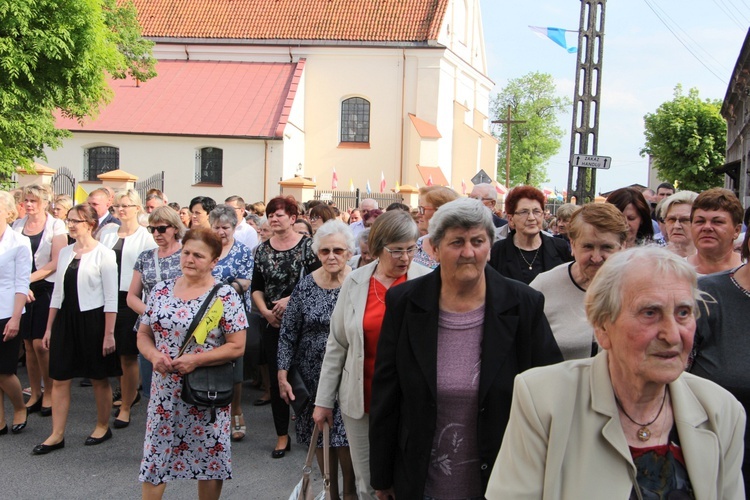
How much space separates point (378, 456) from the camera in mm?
3750

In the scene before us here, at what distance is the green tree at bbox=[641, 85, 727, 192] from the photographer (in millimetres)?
53156

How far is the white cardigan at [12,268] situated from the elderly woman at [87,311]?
1.12ft

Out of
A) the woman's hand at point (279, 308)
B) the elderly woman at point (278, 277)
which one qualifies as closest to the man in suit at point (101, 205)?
the elderly woman at point (278, 277)

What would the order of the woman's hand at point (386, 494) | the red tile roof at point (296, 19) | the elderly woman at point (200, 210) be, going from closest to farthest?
1. the woman's hand at point (386, 494)
2. the elderly woman at point (200, 210)
3. the red tile roof at point (296, 19)

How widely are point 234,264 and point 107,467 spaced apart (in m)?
2.06

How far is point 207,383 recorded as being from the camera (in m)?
5.08

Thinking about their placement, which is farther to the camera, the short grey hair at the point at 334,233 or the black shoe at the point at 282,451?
the black shoe at the point at 282,451

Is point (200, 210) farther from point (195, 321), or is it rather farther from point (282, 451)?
point (195, 321)

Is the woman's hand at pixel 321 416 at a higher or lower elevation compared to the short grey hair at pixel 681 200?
lower

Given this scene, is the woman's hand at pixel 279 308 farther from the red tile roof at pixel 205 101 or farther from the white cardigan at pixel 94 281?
the red tile roof at pixel 205 101

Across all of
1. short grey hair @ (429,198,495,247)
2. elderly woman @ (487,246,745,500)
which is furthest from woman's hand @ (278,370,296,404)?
elderly woman @ (487,246,745,500)

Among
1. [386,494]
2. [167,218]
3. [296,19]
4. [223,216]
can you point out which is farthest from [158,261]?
[296,19]

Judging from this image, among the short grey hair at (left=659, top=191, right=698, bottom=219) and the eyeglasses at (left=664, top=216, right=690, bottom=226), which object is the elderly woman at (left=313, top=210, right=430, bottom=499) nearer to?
the eyeglasses at (left=664, top=216, right=690, bottom=226)

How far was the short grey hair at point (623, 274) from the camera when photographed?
2.46 m
